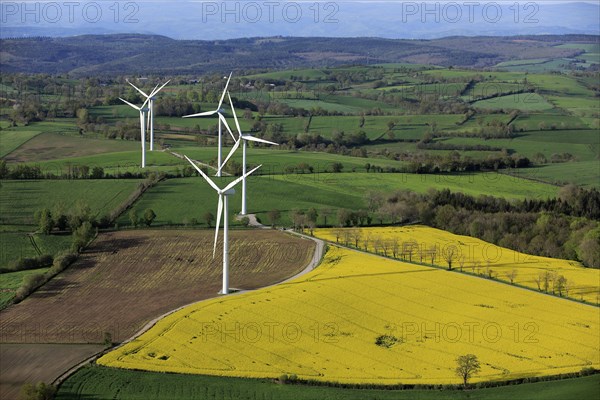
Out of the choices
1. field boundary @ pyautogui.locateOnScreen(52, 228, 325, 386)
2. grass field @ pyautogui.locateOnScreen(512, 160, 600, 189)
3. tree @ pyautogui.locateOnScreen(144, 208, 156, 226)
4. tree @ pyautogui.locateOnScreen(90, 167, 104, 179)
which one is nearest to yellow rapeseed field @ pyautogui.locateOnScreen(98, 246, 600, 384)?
field boundary @ pyautogui.locateOnScreen(52, 228, 325, 386)

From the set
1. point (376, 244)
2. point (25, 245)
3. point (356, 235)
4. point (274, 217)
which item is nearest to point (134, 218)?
point (25, 245)

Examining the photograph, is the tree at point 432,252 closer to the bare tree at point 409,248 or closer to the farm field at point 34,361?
the bare tree at point 409,248

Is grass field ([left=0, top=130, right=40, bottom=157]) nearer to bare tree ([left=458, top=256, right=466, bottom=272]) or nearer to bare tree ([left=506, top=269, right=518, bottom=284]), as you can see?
bare tree ([left=458, top=256, right=466, bottom=272])

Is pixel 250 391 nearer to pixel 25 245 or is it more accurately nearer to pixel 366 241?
pixel 366 241

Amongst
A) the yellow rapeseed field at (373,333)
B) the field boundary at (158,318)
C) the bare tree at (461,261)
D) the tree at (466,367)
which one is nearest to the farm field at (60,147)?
the field boundary at (158,318)

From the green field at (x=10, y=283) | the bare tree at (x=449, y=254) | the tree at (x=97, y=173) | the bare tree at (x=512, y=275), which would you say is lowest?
the green field at (x=10, y=283)

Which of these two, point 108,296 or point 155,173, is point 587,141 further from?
point 108,296
